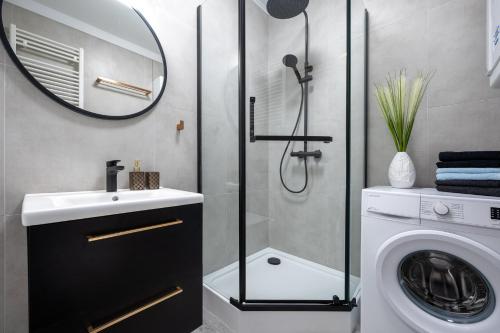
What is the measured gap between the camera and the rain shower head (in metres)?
1.44

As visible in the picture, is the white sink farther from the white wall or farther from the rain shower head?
the rain shower head

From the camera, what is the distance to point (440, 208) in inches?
36.2

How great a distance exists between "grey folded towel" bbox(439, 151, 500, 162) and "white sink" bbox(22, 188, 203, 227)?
48.5 inches

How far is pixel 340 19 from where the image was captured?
135 centimetres

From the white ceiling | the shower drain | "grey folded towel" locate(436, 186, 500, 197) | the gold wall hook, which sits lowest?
the shower drain

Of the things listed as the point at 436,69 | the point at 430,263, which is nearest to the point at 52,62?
the point at 430,263

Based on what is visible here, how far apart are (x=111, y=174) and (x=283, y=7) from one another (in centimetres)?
149

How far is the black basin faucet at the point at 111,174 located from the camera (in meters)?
1.07

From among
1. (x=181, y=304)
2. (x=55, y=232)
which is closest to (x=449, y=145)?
(x=181, y=304)

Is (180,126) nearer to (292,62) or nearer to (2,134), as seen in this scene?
(2,134)

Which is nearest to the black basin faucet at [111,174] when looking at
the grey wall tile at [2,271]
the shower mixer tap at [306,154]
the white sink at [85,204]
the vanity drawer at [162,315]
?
the white sink at [85,204]

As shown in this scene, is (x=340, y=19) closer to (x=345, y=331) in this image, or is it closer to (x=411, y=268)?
(x=411, y=268)

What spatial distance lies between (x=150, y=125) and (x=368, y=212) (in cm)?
133

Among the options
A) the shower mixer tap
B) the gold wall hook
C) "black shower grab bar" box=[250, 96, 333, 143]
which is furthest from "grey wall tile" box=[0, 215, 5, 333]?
the shower mixer tap
